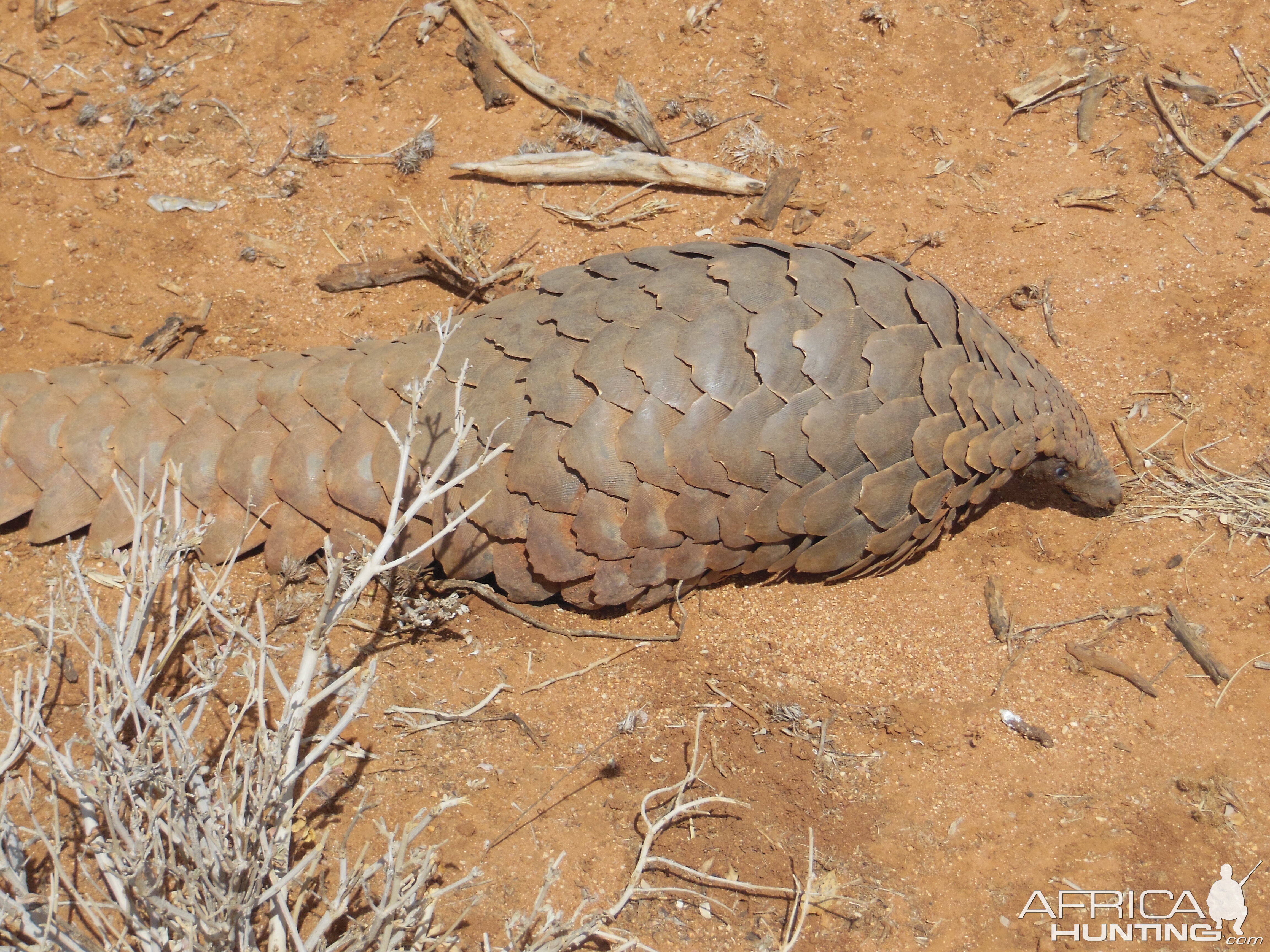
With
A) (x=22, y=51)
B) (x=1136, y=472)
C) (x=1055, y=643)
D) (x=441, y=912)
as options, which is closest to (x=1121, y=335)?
(x=1136, y=472)

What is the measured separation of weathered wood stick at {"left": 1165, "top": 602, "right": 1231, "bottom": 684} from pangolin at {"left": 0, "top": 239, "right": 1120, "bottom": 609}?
0.75 metres

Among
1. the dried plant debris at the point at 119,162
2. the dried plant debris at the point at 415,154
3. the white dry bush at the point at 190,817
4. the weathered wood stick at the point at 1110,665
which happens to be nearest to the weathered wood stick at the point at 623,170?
the dried plant debris at the point at 415,154

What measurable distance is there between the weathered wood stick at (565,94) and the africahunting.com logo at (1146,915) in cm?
383

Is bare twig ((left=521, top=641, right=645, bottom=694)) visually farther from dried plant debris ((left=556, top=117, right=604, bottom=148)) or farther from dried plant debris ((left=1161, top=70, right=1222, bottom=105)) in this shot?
dried plant debris ((left=1161, top=70, right=1222, bottom=105))

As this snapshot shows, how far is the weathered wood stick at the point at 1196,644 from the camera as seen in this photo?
3.34 metres

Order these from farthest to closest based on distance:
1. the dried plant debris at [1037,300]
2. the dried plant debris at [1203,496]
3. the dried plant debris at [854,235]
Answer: the dried plant debris at [854,235] < the dried plant debris at [1037,300] < the dried plant debris at [1203,496]

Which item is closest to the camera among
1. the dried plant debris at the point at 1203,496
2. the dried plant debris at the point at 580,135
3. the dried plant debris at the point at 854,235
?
the dried plant debris at the point at 1203,496

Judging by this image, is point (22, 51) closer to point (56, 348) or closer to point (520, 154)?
point (56, 348)

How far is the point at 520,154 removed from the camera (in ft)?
15.0

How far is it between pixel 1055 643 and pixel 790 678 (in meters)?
A: 1.11

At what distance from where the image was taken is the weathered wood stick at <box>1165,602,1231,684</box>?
3342 millimetres

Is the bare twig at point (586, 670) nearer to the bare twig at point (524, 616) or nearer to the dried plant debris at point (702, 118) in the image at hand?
the bare twig at point (524, 616)

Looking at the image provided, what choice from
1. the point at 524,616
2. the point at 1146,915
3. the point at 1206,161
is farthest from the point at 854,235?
→ the point at 1146,915

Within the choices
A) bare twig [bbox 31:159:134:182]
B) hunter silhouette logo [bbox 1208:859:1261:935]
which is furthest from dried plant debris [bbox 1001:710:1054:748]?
bare twig [bbox 31:159:134:182]
